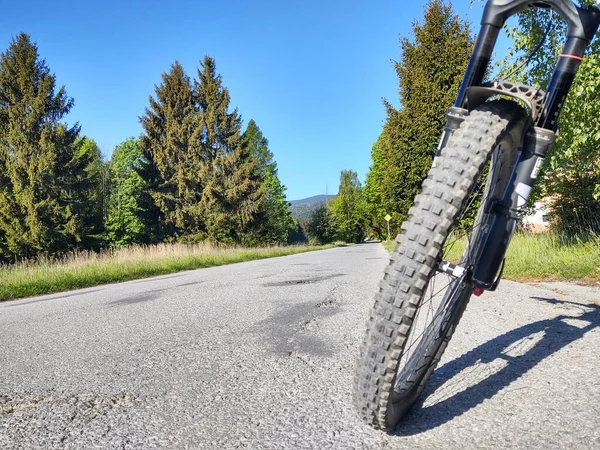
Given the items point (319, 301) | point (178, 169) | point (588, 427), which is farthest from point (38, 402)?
point (178, 169)

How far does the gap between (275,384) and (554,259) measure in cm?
672

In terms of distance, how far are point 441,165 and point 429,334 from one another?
0.74 m

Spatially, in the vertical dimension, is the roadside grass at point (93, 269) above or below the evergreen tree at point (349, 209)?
below

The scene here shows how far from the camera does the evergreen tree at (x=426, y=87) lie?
17109mm

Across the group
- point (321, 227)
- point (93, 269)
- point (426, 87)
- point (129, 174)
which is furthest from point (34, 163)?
point (321, 227)

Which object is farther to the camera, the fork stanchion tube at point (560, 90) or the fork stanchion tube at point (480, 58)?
the fork stanchion tube at point (480, 58)

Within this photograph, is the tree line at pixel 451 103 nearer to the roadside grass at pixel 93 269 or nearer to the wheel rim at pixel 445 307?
the wheel rim at pixel 445 307

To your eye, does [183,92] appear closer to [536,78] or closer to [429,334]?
[536,78]

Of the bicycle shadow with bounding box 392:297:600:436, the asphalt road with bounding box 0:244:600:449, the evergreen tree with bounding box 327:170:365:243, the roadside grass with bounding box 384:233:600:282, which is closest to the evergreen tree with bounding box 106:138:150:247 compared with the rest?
the roadside grass with bounding box 384:233:600:282

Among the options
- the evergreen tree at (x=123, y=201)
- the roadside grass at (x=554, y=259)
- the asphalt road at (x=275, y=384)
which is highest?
the roadside grass at (x=554, y=259)

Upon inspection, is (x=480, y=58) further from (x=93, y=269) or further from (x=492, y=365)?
(x=93, y=269)

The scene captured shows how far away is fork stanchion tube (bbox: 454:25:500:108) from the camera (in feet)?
5.29

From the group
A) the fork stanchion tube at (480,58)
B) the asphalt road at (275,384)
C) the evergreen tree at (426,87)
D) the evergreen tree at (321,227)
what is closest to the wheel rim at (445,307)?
the asphalt road at (275,384)

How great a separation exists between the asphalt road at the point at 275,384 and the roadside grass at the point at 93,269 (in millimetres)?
5742
